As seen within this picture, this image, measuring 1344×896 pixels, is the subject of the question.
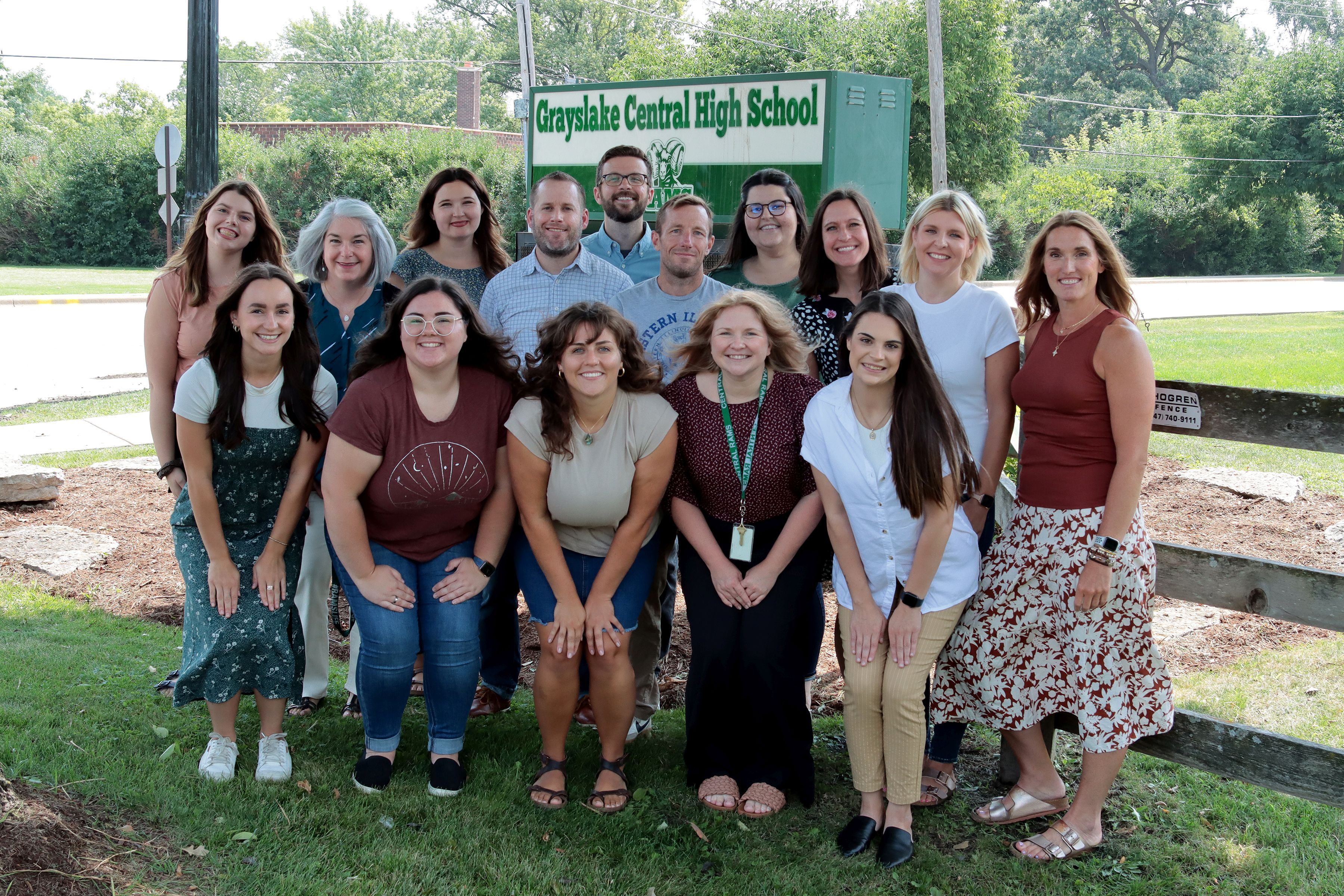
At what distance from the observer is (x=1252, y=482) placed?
7.93m

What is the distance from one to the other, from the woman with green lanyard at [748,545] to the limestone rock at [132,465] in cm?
591

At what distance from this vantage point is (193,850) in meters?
3.19

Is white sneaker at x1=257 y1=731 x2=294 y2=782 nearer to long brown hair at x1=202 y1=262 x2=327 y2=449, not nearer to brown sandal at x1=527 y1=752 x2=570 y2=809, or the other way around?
brown sandal at x1=527 y1=752 x2=570 y2=809

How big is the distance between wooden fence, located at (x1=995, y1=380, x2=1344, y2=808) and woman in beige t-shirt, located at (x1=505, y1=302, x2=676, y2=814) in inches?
60.1

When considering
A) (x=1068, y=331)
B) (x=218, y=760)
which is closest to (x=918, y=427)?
(x=1068, y=331)

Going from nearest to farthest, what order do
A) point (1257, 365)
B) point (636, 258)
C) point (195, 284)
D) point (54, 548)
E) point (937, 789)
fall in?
point (937, 789), point (195, 284), point (636, 258), point (54, 548), point (1257, 365)

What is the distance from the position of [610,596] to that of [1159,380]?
205cm

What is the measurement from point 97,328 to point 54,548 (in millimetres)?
11940

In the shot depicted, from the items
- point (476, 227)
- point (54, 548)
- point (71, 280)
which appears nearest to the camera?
point (476, 227)

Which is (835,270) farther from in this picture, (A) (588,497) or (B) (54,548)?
(B) (54,548)

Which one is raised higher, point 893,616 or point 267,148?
point 267,148

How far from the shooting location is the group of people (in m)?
3.39

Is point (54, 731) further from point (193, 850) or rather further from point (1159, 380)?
point (1159, 380)

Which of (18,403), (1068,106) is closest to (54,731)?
(18,403)
